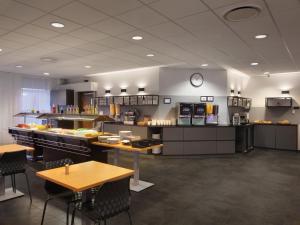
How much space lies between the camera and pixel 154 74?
7516 millimetres

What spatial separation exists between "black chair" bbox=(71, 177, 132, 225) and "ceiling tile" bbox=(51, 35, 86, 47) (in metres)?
3.27

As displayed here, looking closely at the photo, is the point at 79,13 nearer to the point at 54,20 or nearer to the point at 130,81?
the point at 54,20

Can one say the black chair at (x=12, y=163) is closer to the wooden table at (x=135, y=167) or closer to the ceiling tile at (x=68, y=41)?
the wooden table at (x=135, y=167)

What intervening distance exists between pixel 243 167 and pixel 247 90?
4.40m

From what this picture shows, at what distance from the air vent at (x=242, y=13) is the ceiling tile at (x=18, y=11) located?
2726 millimetres

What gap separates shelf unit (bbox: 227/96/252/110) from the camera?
7766 mm

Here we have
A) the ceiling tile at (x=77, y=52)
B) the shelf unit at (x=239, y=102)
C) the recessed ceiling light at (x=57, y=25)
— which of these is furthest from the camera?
the shelf unit at (x=239, y=102)

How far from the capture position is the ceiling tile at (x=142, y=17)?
10.3 feet

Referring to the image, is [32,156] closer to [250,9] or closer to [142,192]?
[142,192]

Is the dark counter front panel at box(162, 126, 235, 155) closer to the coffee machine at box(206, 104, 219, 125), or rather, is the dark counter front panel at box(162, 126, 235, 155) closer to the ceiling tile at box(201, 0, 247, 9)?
the coffee machine at box(206, 104, 219, 125)

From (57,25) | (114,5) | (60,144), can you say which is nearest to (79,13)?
(114,5)

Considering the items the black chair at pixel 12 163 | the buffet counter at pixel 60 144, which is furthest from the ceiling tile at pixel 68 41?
the black chair at pixel 12 163

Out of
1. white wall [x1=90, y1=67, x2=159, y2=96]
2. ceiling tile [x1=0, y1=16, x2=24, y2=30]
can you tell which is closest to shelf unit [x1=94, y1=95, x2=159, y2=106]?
white wall [x1=90, y1=67, x2=159, y2=96]

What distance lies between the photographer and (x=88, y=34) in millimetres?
4156
